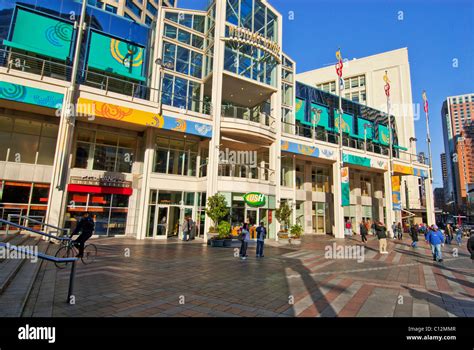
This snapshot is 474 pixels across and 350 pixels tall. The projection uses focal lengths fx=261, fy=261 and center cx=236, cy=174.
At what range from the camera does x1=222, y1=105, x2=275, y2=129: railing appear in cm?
2055

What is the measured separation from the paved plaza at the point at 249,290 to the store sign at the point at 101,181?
1013cm

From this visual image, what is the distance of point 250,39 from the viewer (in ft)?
71.0

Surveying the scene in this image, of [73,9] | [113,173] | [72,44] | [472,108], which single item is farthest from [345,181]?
[472,108]

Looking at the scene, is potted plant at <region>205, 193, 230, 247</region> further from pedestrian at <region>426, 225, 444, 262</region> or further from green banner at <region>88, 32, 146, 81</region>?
green banner at <region>88, 32, 146, 81</region>

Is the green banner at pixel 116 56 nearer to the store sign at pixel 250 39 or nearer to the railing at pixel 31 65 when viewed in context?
the railing at pixel 31 65

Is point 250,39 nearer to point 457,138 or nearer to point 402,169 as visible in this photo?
point 402,169

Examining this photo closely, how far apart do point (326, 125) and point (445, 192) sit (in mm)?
134740

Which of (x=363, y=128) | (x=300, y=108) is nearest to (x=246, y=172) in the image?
(x=300, y=108)

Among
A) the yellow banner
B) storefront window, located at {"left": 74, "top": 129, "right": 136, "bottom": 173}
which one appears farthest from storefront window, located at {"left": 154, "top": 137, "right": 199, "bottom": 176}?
the yellow banner

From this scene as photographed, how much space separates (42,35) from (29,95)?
6.46 m

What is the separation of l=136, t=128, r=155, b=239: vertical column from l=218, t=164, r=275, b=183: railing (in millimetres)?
5269

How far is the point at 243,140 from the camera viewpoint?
22250 millimetres
